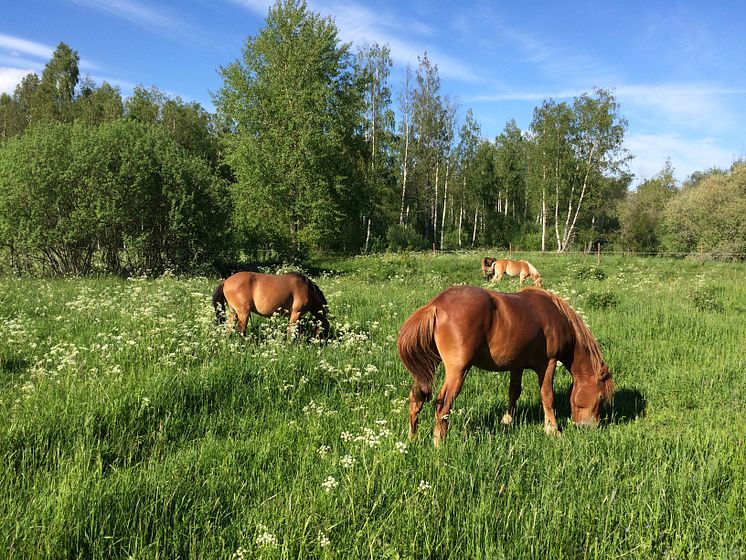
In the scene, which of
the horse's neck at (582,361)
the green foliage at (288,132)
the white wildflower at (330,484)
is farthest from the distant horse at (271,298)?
the green foliage at (288,132)

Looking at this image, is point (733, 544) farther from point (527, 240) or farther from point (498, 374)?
point (527, 240)

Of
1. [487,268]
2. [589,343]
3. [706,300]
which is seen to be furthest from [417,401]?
[487,268]

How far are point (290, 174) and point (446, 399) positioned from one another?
84.0ft

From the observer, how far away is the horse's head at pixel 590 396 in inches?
198

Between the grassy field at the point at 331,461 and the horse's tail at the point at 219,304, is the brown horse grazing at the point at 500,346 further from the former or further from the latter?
the horse's tail at the point at 219,304

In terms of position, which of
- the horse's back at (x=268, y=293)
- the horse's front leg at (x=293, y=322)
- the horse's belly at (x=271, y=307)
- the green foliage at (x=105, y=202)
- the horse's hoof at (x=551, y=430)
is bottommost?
the horse's hoof at (x=551, y=430)

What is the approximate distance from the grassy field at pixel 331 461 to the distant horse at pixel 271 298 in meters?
0.82

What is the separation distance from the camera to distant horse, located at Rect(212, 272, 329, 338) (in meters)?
8.19

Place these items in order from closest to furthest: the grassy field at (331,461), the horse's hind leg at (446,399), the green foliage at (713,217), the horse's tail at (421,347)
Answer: the grassy field at (331,461)
the horse's hind leg at (446,399)
the horse's tail at (421,347)
the green foliage at (713,217)

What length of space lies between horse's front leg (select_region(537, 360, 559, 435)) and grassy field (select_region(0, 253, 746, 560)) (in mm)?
149

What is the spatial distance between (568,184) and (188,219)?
127 ft

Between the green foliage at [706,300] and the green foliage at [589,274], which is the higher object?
the green foliage at [589,274]

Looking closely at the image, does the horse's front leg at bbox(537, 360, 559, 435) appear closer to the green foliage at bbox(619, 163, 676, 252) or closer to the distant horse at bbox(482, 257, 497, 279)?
the distant horse at bbox(482, 257, 497, 279)

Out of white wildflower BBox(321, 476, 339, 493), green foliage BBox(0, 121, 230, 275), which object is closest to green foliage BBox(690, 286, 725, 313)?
white wildflower BBox(321, 476, 339, 493)
